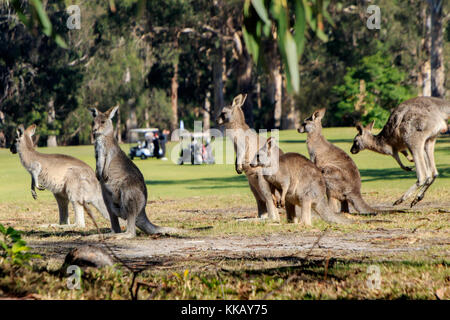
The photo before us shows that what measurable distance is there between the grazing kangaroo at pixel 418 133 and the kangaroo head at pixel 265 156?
3177 mm

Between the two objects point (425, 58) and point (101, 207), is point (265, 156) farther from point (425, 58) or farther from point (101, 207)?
point (425, 58)

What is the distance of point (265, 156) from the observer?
10102 mm

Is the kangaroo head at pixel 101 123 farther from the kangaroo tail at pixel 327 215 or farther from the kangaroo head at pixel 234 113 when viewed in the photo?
the kangaroo tail at pixel 327 215

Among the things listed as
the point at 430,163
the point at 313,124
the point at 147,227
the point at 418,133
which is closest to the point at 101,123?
the point at 147,227

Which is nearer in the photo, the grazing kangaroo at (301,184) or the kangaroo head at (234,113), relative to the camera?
the grazing kangaroo at (301,184)

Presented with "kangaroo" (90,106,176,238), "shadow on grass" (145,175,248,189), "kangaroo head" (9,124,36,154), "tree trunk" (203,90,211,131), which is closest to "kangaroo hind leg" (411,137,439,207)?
"kangaroo" (90,106,176,238)

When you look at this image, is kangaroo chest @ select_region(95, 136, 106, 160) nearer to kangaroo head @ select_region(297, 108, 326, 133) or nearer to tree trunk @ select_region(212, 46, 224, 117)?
kangaroo head @ select_region(297, 108, 326, 133)

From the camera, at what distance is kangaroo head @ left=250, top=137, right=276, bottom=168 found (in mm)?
10094

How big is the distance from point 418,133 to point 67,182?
18.9 feet

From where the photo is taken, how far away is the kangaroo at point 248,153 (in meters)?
10.5

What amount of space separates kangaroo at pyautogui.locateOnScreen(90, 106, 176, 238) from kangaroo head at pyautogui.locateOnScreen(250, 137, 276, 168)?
1.56m

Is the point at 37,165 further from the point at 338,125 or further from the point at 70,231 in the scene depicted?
the point at 338,125

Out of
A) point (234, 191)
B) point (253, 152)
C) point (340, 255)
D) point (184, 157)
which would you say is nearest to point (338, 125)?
point (184, 157)

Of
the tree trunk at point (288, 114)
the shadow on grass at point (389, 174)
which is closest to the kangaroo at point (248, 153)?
the shadow on grass at point (389, 174)
